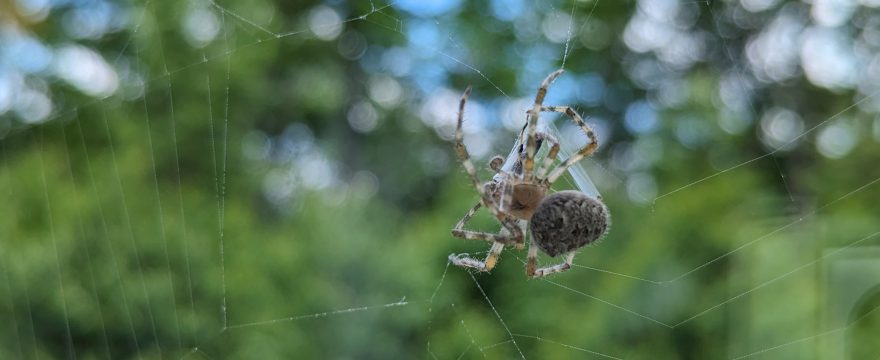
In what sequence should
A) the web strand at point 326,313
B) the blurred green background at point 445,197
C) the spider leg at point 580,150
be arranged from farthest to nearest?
1. the web strand at point 326,313
2. the blurred green background at point 445,197
3. the spider leg at point 580,150

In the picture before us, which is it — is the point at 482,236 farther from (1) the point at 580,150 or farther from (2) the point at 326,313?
(2) the point at 326,313

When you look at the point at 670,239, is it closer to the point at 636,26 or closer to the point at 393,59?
the point at 636,26

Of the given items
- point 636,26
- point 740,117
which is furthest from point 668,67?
point 740,117

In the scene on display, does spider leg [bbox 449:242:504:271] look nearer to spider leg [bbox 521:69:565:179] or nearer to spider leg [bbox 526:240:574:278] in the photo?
spider leg [bbox 526:240:574:278]

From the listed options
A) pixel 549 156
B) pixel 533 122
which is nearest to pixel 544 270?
pixel 549 156

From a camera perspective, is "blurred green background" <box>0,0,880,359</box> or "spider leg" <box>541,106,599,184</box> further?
"blurred green background" <box>0,0,880,359</box>

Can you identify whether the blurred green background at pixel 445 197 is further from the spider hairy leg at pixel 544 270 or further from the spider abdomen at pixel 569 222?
the spider abdomen at pixel 569 222

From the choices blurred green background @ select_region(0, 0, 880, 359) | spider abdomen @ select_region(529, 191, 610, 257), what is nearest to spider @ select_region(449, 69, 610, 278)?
spider abdomen @ select_region(529, 191, 610, 257)

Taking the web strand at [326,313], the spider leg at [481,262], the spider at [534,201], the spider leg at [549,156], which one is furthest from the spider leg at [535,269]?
the web strand at [326,313]
